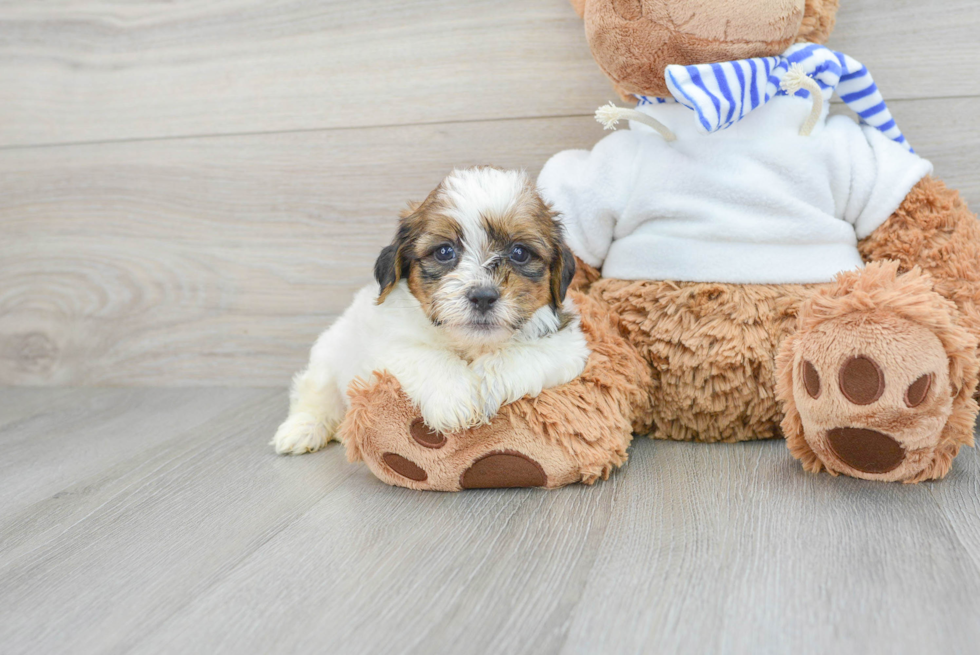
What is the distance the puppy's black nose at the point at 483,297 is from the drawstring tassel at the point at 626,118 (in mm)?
413

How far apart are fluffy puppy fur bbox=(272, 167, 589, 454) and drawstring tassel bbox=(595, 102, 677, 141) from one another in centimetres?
19

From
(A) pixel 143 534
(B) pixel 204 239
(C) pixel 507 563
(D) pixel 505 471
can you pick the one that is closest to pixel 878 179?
(D) pixel 505 471

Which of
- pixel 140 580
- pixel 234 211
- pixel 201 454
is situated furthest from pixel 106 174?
pixel 140 580

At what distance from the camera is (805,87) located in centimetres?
144

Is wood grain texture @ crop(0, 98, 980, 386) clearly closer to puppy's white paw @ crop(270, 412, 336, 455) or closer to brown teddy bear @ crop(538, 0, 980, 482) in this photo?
brown teddy bear @ crop(538, 0, 980, 482)

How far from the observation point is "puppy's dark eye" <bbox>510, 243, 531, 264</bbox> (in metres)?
1.40

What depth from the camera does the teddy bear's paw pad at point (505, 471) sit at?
4.58 ft

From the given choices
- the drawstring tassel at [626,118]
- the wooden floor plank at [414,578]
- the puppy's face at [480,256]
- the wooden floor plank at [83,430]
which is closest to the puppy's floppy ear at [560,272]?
the puppy's face at [480,256]

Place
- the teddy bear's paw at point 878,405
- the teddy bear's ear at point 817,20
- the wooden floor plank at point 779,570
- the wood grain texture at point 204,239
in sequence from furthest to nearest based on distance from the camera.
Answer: the wood grain texture at point 204,239
the teddy bear's ear at point 817,20
the teddy bear's paw at point 878,405
the wooden floor plank at point 779,570

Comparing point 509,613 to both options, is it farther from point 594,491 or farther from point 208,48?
point 208,48

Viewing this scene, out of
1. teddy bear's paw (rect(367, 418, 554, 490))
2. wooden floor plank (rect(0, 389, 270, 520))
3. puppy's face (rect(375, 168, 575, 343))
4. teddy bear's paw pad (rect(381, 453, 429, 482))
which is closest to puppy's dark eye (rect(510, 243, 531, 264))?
puppy's face (rect(375, 168, 575, 343))

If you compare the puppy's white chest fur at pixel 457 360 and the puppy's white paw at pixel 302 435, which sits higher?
the puppy's white chest fur at pixel 457 360

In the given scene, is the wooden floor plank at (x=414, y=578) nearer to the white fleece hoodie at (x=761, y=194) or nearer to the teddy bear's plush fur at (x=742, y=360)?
the teddy bear's plush fur at (x=742, y=360)

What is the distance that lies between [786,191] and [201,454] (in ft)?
4.68
